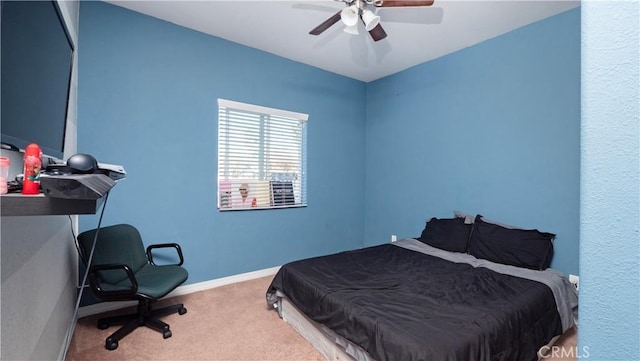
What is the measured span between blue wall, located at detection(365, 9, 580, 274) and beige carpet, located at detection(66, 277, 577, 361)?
1.21 metres

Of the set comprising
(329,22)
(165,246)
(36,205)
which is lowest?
(165,246)

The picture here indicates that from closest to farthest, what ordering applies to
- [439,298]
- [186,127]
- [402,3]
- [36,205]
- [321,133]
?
[36,205] < [439,298] < [402,3] < [186,127] < [321,133]

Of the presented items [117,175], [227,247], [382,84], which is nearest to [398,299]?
[117,175]

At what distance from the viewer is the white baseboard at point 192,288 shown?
251cm

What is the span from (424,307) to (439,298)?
202 millimetres

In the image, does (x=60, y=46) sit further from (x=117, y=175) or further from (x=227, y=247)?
(x=227, y=247)

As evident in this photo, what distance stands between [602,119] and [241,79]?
11.2 ft

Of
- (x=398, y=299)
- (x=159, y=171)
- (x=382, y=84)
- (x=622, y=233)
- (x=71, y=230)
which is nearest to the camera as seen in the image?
(x=622, y=233)

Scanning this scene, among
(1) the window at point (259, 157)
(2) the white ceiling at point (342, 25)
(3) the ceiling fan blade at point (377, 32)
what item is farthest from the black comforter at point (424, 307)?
(2) the white ceiling at point (342, 25)

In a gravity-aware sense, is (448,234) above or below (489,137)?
below

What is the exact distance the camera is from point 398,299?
1873 mm

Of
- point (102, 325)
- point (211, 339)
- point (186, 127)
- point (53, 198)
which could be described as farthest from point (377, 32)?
point (102, 325)

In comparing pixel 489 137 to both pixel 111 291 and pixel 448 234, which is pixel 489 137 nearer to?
pixel 448 234

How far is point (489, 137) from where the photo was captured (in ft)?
10.2
